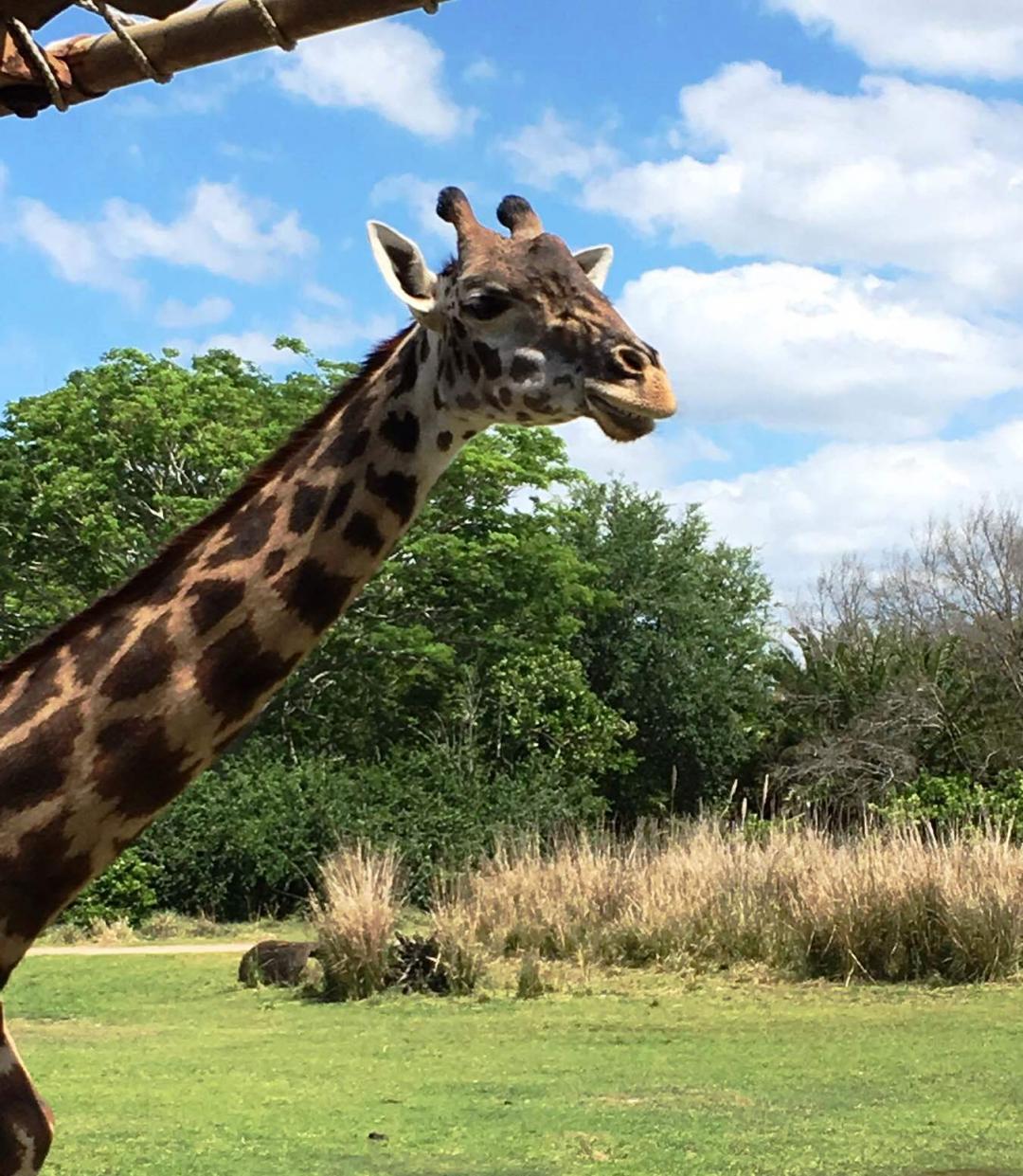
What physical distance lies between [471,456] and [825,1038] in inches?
661

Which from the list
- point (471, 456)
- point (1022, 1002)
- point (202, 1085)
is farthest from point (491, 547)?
point (202, 1085)

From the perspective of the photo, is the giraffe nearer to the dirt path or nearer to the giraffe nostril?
the giraffe nostril

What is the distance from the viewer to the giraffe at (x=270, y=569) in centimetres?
366

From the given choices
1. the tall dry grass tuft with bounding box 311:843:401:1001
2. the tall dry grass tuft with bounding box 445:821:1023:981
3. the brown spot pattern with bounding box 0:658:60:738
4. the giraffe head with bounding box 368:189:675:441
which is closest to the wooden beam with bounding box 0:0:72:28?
the giraffe head with bounding box 368:189:675:441

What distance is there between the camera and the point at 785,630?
33.9 meters

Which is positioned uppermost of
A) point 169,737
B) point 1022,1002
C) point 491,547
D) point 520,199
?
point 491,547

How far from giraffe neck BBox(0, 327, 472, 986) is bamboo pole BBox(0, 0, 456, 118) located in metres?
0.78

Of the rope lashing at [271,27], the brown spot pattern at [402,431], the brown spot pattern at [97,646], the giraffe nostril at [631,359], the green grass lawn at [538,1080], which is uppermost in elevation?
the rope lashing at [271,27]

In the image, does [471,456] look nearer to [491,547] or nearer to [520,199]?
[491,547]

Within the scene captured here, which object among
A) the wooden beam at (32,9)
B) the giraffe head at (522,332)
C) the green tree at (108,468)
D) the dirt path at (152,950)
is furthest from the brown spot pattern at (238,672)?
the green tree at (108,468)

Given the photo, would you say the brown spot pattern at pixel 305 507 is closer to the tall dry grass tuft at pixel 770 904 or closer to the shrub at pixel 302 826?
the tall dry grass tuft at pixel 770 904

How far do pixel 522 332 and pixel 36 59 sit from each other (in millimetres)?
1262

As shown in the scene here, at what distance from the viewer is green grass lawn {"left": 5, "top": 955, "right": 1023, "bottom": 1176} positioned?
716 cm

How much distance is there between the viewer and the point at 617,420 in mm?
3613
